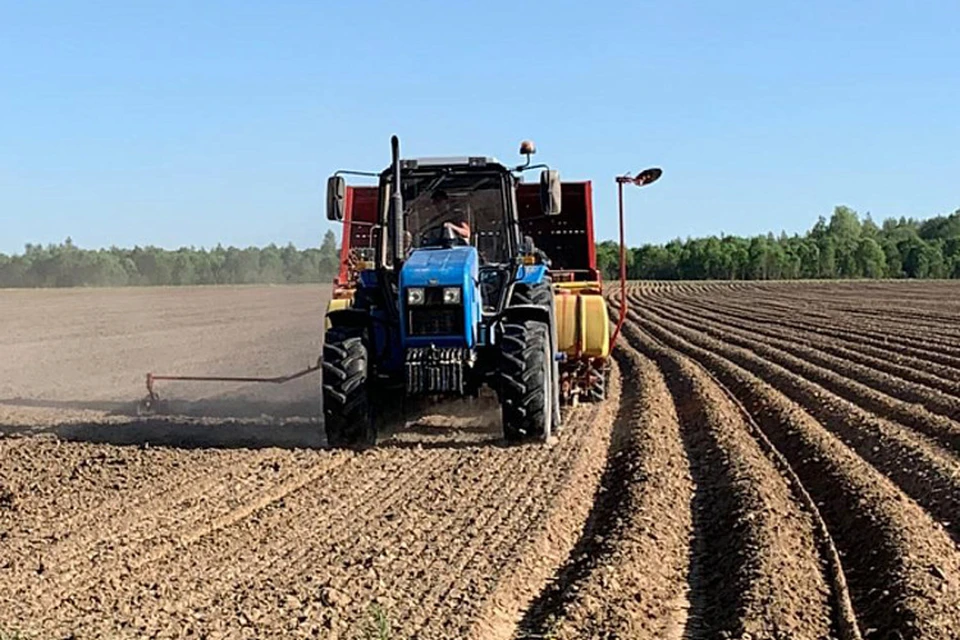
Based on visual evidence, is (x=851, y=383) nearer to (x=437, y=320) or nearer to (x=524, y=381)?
(x=524, y=381)

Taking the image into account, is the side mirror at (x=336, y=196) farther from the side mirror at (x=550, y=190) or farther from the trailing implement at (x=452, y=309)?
the side mirror at (x=550, y=190)

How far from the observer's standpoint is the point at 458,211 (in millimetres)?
11148

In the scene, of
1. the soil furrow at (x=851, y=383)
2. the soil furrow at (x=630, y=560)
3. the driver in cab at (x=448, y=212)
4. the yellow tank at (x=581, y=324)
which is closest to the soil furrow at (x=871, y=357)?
the soil furrow at (x=851, y=383)

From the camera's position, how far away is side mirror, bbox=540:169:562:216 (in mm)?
10367

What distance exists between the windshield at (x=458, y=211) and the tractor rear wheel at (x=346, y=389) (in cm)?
145

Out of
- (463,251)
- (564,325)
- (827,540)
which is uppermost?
(463,251)

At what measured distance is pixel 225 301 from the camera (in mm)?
49938

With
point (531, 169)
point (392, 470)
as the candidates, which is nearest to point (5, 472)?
point (392, 470)

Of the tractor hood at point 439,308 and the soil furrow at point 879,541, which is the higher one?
the tractor hood at point 439,308

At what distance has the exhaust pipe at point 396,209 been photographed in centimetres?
1011

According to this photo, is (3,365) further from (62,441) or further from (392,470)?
(392,470)

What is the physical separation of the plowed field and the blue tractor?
19.2 inches

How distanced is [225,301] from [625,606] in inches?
1808

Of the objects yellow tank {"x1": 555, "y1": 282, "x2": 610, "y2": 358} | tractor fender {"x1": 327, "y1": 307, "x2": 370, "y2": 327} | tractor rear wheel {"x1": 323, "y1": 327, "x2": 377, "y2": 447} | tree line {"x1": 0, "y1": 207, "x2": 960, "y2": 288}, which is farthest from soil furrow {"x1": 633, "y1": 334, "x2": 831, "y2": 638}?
tree line {"x1": 0, "y1": 207, "x2": 960, "y2": 288}
